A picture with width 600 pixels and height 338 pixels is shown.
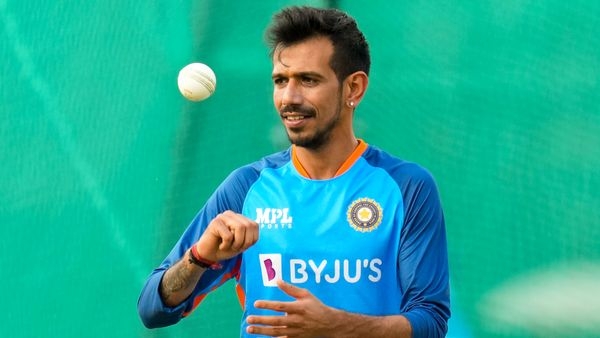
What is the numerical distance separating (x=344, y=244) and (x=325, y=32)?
76cm

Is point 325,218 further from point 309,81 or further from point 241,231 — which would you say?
point 241,231

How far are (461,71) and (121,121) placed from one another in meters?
1.69

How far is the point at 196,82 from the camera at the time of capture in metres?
5.14

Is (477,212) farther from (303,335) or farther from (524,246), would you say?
(303,335)

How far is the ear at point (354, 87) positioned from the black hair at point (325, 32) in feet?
0.07

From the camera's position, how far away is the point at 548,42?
5.26 m

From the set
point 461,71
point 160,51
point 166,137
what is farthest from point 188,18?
point 461,71

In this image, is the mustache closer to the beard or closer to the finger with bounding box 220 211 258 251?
the beard

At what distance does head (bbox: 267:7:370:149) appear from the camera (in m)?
3.95

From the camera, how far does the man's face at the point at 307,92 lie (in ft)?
12.9

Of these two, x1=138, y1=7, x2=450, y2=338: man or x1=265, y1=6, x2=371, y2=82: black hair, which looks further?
x1=265, y1=6, x2=371, y2=82: black hair

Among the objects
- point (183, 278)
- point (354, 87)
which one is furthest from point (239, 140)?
point (183, 278)

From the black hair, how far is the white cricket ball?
3.49 feet

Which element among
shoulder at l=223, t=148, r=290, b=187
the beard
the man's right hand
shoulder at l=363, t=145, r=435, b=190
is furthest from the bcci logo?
the man's right hand
